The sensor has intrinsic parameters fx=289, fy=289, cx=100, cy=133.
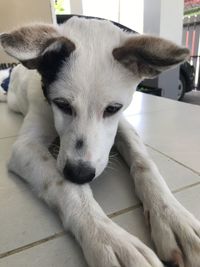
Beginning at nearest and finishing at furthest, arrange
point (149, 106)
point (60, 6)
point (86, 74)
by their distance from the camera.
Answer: point (86, 74), point (149, 106), point (60, 6)

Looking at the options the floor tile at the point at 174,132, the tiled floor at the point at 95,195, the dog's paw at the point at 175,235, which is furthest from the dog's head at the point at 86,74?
the floor tile at the point at 174,132

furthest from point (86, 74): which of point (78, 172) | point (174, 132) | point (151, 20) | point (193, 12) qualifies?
point (193, 12)

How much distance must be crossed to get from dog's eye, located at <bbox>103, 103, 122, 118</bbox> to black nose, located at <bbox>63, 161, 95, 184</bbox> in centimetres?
19

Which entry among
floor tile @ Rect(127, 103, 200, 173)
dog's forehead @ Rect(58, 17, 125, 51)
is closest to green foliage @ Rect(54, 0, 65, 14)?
floor tile @ Rect(127, 103, 200, 173)

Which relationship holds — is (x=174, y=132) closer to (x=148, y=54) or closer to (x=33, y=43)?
(x=148, y=54)

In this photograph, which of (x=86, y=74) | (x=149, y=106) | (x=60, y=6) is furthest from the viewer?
(x=60, y=6)

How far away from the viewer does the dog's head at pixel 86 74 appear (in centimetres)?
79

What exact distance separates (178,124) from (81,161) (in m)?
1.00

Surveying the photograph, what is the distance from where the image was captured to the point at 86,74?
86 cm

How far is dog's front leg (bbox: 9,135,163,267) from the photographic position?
0.57 meters

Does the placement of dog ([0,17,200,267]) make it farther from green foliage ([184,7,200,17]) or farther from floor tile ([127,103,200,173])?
green foliage ([184,7,200,17])

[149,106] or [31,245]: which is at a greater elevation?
[31,245]

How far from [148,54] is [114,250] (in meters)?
0.55

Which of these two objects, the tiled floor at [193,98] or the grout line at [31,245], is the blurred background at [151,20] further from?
the grout line at [31,245]
